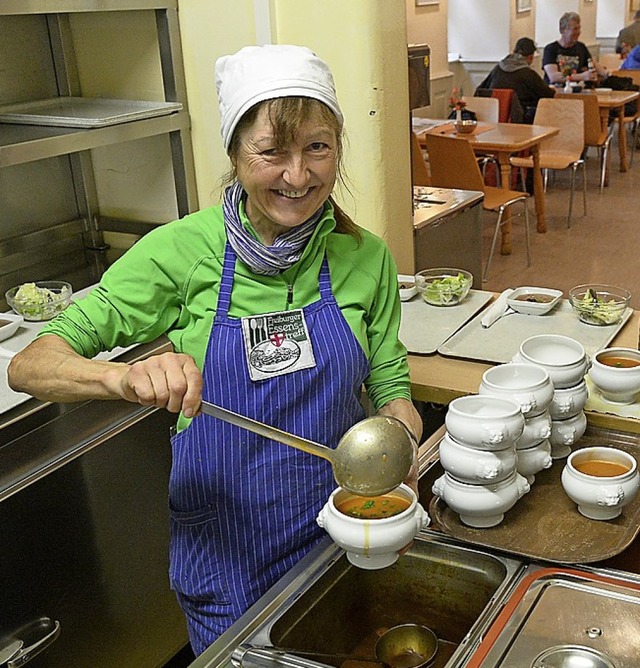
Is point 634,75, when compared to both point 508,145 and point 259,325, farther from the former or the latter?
point 259,325

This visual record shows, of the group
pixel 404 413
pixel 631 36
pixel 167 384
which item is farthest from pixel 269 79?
pixel 631 36

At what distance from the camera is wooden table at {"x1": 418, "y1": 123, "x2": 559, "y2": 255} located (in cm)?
507

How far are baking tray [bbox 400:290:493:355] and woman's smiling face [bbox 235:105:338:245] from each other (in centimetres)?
77

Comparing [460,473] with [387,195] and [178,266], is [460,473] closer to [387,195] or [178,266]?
[178,266]

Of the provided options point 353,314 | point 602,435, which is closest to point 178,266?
point 353,314

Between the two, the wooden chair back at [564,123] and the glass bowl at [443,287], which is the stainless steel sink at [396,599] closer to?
the glass bowl at [443,287]

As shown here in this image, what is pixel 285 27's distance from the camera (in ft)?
7.13

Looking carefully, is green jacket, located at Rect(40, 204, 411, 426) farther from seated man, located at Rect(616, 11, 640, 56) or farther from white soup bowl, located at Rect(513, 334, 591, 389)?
seated man, located at Rect(616, 11, 640, 56)

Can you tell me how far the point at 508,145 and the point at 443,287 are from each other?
10.1 ft

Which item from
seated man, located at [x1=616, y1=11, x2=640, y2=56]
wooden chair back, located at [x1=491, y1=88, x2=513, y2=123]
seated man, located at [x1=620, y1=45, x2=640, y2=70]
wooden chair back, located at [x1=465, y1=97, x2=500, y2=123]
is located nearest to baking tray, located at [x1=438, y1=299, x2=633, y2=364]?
wooden chair back, located at [x1=465, y1=97, x2=500, y2=123]

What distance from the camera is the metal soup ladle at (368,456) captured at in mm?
1079

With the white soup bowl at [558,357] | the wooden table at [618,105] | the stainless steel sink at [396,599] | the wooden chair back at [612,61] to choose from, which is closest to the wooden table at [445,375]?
the white soup bowl at [558,357]

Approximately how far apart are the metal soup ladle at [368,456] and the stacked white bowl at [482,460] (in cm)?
15

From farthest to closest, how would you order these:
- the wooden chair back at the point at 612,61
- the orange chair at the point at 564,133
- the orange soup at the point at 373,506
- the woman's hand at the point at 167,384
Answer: the wooden chair back at the point at 612,61 < the orange chair at the point at 564,133 < the orange soup at the point at 373,506 < the woman's hand at the point at 167,384
